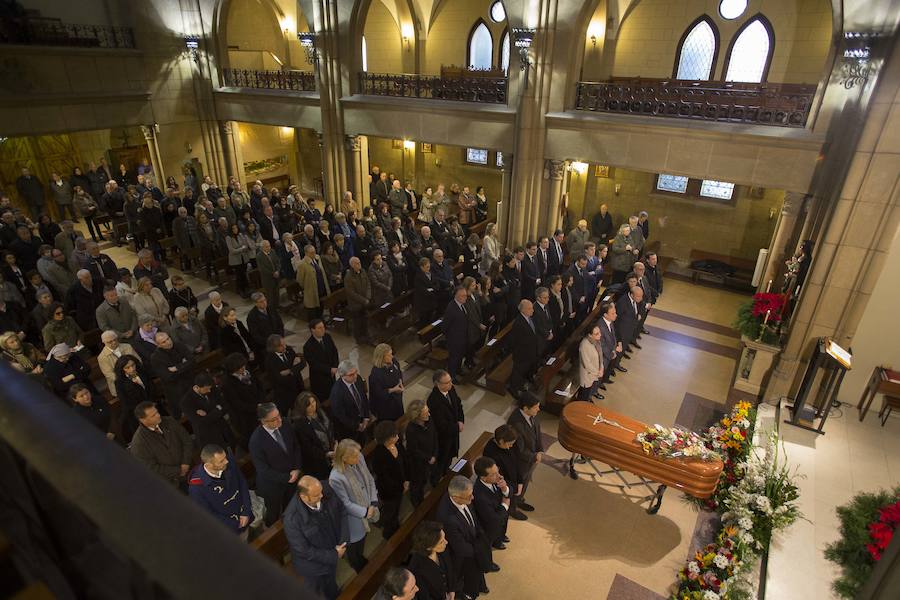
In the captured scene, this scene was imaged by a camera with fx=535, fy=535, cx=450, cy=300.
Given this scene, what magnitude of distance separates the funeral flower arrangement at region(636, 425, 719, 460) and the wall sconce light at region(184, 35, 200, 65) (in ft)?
58.6

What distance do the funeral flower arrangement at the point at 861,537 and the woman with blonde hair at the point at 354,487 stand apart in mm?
4860

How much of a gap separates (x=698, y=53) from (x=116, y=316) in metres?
15.2

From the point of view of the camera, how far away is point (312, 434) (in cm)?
561

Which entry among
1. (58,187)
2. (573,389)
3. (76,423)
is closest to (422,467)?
(573,389)

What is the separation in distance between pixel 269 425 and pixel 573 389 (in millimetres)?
5065

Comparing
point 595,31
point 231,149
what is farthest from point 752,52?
point 231,149

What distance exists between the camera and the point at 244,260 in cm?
1136

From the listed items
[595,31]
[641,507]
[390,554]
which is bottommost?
[641,507]

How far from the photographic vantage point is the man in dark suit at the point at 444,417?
6027 mm

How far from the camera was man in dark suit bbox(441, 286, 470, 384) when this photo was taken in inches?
323

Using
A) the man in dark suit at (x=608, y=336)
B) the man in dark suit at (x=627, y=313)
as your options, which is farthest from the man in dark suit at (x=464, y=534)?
the man in dark suit at (x=627, y=313)

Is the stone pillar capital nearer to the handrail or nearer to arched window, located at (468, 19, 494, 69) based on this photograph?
arched window, located at (468, 19, 494, 69)

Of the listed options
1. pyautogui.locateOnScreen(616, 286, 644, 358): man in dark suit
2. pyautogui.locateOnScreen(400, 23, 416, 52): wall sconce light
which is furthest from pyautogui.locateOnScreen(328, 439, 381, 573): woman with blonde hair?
pyautogui.locateOnScreen(400, 23, 416, 52): wall sconce light

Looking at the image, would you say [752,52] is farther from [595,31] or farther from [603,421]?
[603,421]
